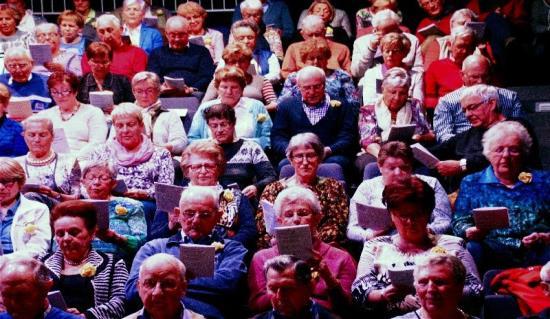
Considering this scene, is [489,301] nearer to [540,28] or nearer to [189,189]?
[189,189]

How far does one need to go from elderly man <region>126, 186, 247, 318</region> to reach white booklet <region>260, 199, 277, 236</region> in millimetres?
183

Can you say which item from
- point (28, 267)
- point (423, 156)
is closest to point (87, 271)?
point (28, 267)

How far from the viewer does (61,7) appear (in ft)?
35.5

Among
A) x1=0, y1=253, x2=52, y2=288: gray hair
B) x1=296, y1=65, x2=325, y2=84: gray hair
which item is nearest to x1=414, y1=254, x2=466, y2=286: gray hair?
x1=0, y1=253, x2=52, y2=288: gray hair

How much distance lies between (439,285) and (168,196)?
Answer: 175cm

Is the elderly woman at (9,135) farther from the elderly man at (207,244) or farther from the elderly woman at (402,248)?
the elderly woman at (402,248)

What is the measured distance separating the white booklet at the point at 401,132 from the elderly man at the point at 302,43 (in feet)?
5.84

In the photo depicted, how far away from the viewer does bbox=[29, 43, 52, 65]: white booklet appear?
827cm

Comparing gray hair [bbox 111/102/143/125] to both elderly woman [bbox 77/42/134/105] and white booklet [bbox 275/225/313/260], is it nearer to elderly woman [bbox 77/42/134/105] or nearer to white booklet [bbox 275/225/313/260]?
elderly woman [bbox 77/42/134/105]

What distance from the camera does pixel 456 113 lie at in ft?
24.4

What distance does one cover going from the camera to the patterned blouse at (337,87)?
803 centimetres

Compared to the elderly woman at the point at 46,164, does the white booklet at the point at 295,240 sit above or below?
below

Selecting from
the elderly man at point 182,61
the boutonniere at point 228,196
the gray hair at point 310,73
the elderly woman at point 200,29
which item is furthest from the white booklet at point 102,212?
the elderly woman at point 200,29

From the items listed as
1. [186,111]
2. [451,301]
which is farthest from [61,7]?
[451,301]
